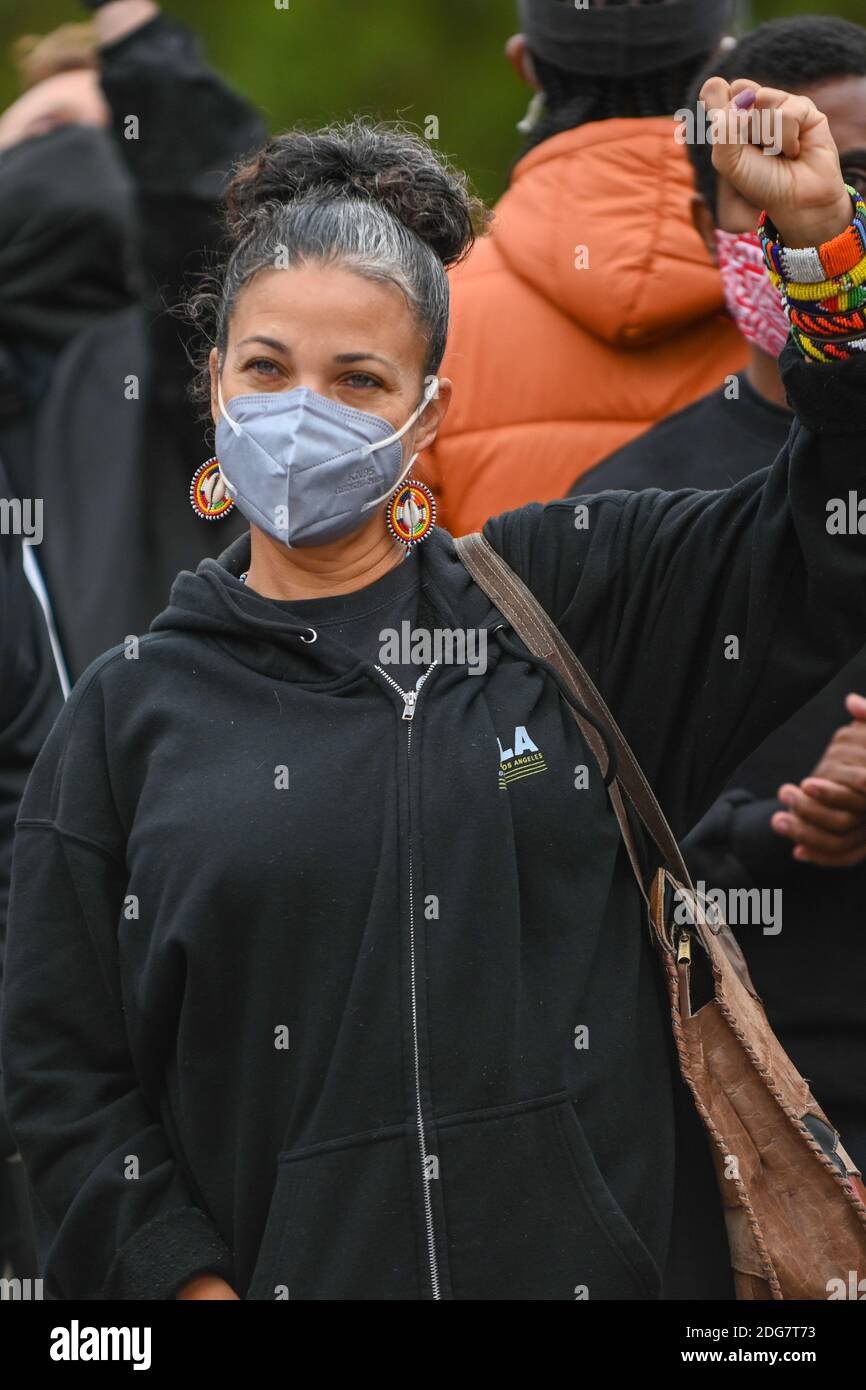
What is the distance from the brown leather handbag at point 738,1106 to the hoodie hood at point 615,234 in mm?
1221

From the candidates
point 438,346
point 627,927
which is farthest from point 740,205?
point 627,927

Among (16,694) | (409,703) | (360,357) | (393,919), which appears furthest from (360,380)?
(16,694)

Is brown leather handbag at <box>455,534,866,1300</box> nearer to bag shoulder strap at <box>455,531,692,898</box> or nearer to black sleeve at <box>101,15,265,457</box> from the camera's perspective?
bag shoulder strap at <box>455,531,692,898</box>

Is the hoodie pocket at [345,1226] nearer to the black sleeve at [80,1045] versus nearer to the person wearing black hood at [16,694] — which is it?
the black sleeve at [80,1045]

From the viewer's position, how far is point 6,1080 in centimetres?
268

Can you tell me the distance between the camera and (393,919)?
2.50m

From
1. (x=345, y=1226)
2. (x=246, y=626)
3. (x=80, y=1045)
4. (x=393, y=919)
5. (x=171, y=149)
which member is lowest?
(x=345, y=1226)

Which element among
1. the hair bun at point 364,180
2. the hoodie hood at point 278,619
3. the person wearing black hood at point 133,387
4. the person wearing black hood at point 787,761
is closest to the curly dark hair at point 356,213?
the hair bun at point 364,180

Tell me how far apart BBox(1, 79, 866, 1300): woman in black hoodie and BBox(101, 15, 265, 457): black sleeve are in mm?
1915

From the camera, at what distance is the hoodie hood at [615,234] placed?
372 cm

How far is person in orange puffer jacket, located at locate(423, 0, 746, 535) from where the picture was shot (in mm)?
3746

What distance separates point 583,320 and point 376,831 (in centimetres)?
154

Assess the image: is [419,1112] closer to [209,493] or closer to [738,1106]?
[738,1106]
